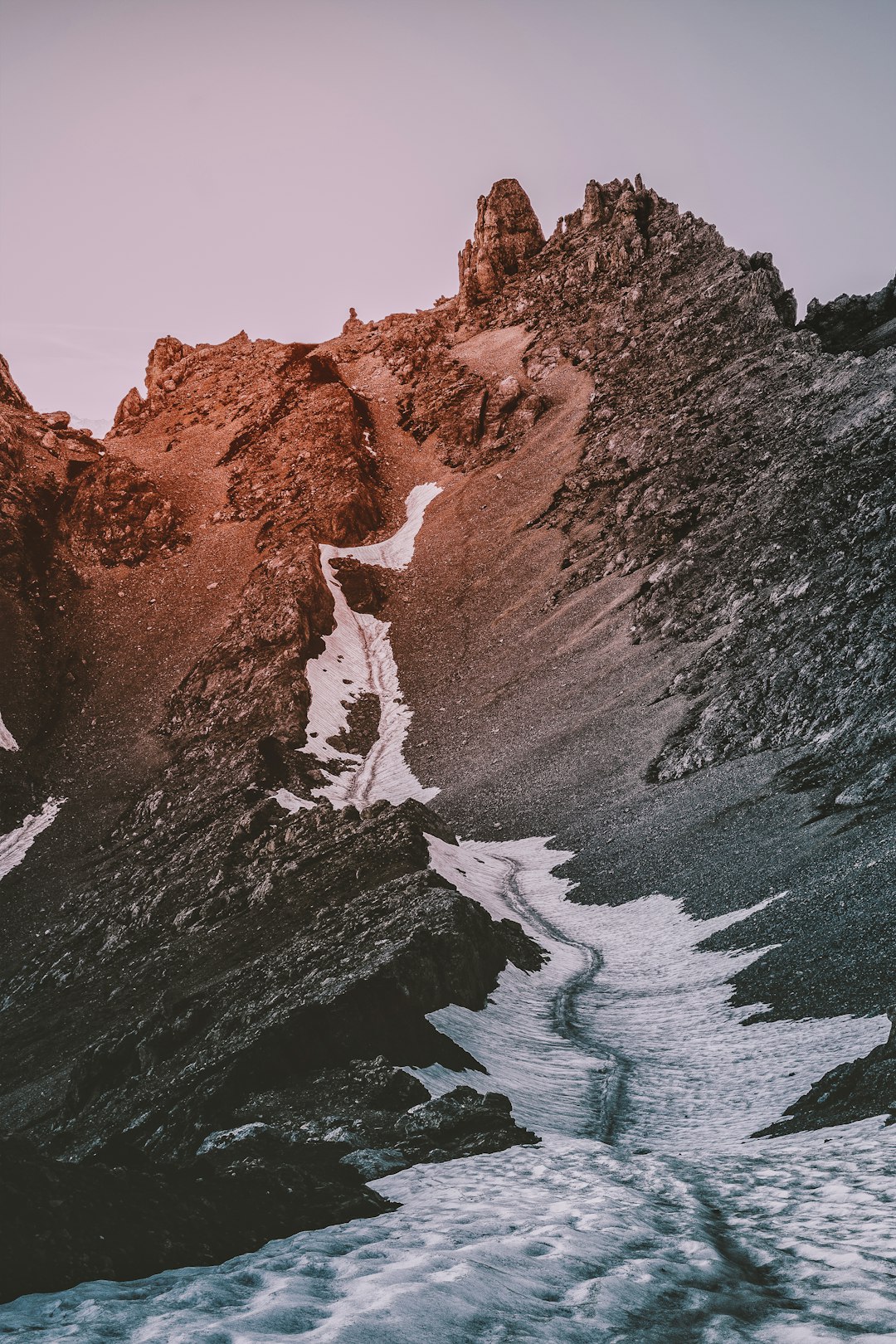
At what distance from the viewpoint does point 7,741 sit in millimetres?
65562

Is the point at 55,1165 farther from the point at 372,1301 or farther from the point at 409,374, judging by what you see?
the point at 409,374

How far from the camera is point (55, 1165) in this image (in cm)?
955

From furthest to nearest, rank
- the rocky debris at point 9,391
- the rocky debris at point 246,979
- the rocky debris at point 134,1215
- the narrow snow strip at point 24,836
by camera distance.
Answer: the rocky debris at point 9,391 < the narrow snow strip at point 24,836 < the rocky debris at point 246,979 < the rocky debris at point 134,1215

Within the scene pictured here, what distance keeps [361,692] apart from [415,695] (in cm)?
516

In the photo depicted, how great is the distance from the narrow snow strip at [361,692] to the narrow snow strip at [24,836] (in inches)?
783

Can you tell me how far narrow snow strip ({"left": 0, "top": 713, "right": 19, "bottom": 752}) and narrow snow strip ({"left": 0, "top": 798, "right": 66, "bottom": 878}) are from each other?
6.39 meters

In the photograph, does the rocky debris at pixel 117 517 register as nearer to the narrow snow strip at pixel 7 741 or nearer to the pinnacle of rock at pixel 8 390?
the pinnacle of rock at pixel 8 390

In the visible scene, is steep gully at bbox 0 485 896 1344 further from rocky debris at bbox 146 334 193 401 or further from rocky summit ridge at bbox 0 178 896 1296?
rocky debris at bbox 146 334 193 401

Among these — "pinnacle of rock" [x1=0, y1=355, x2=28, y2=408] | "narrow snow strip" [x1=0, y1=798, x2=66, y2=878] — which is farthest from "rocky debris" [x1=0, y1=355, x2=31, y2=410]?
"narrow snow strip" [x1=0, y1=798, x2=66, y2=878]

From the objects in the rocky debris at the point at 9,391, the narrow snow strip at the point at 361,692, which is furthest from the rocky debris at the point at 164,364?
the narrow snow strip at the point at 361,692

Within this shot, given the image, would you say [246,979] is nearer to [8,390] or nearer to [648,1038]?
[648,1038]

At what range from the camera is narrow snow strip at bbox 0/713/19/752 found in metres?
64.8

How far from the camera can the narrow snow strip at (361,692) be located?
61.3 metres

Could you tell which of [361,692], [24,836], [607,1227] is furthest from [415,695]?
[607,1227]
